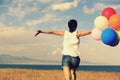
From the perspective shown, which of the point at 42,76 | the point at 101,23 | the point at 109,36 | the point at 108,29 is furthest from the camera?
the point at 42,76

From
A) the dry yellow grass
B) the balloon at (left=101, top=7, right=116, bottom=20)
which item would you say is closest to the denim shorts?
the balloon at (left=101, top=7, right=116, bottom=20)

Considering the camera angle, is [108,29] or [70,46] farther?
[108,29]

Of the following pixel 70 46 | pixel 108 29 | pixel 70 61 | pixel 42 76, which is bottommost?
pixel 42 76

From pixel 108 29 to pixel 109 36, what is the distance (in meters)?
0.26

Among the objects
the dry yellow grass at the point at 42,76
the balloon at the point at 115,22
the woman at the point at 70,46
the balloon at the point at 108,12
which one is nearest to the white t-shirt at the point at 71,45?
the woman at the point at 70,46

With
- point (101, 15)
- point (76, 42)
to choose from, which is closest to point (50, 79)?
point (101, 15)

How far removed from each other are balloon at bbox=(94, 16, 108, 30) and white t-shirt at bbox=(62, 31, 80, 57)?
4.03 ft

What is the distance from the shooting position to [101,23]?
12.4 metres

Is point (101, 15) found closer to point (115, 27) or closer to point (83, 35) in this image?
point (115, 27)

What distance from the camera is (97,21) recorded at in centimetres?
1265

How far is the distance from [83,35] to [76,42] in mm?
357

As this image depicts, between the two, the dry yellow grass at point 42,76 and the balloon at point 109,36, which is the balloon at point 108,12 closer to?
the balloon at point 109,36

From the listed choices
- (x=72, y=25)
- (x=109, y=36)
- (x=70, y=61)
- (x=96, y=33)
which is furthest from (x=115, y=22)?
(x=70, y=61)

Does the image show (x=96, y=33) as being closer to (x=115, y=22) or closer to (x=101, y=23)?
(x=101, y=23)
